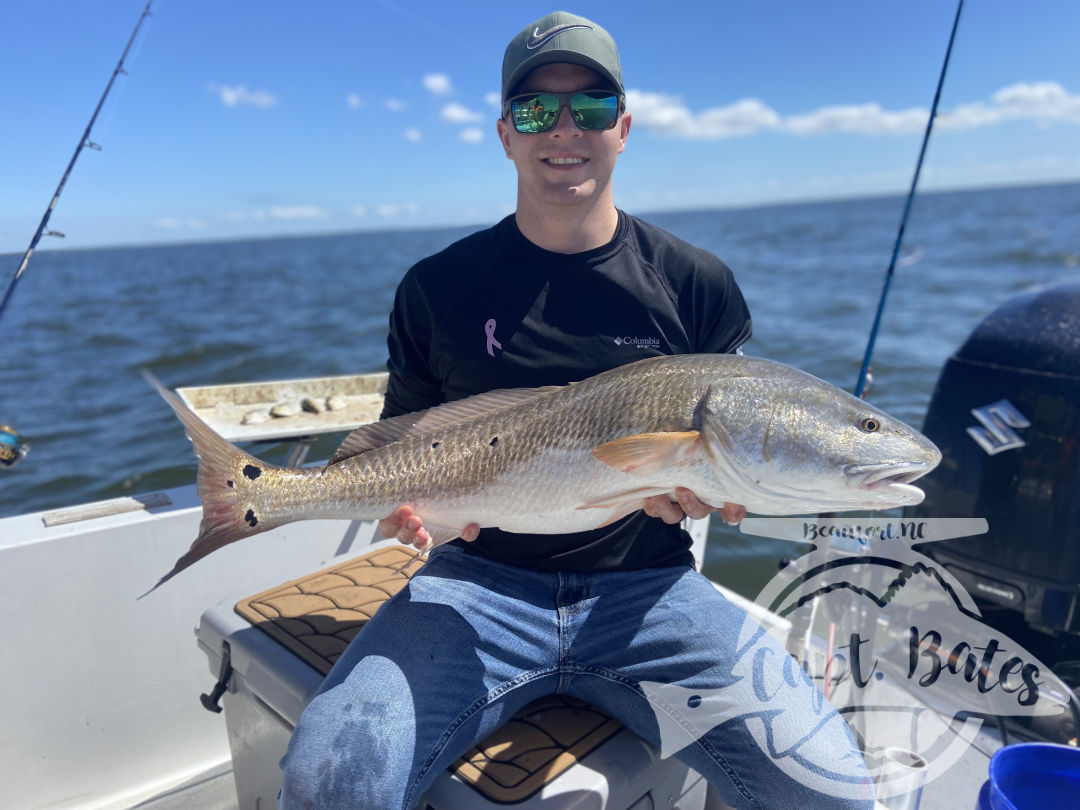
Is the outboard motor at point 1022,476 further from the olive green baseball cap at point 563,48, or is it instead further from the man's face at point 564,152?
the olive green baseball cap at point 563,48

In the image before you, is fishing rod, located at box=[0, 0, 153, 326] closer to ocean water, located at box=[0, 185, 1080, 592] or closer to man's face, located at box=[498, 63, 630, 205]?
ocean water, located at box=[0, 185, 1080, 592]

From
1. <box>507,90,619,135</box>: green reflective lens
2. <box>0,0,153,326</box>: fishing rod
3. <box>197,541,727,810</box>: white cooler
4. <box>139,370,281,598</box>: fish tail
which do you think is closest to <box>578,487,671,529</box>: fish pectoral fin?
<box>197,541,727,810</box>: white cooler

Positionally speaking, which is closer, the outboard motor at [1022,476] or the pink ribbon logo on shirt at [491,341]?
the pink ribbon logo on shirt at [491,341]

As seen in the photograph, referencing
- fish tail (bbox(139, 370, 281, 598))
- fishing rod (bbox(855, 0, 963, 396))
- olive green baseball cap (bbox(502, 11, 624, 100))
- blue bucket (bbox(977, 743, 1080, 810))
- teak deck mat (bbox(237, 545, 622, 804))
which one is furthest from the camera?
fishing rod (bbox(855, 0, 963, 396))

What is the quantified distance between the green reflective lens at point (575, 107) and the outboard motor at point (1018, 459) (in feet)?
7.20

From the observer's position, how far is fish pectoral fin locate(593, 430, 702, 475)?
2080mm

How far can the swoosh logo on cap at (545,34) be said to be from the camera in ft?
8.14

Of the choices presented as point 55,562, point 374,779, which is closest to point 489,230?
point 374,779

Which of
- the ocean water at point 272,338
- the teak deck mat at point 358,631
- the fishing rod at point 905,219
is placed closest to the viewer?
the teak deck mat at point 358,631

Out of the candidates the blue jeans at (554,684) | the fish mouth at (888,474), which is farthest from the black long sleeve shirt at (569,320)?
the fish mouth at (888,474)

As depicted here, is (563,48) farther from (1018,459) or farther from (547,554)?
(1018,459)

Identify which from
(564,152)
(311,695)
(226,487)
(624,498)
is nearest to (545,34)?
(564,152)

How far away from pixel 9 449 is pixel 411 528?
2.61 metres

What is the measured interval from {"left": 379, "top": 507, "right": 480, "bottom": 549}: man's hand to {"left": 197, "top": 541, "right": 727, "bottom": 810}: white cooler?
504 mm
